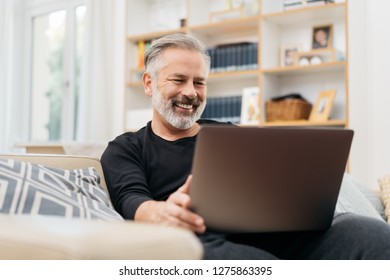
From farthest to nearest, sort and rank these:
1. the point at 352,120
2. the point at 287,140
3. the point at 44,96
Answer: the point at 44,96, the point at 352,120, the point at 287,140

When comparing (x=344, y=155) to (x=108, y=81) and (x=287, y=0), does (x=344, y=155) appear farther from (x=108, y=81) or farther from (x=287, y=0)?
(x=108, y=81)

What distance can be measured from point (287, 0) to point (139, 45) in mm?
1520

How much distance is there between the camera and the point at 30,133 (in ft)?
18.5

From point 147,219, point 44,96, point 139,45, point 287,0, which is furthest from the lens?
point 44,96

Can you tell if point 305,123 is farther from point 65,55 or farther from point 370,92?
point 65,55

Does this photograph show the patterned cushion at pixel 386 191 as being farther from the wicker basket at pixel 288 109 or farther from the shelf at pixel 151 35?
the shelf at pixel 151 35

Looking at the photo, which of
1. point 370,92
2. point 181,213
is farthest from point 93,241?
point 370,92

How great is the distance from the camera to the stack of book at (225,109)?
164 inches

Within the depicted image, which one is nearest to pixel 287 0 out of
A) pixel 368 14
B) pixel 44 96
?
pixel 368 14

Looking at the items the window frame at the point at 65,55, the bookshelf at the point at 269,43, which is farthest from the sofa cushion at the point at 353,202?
the window frame at the point at 65,55

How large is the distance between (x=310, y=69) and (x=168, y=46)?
8.13 feet

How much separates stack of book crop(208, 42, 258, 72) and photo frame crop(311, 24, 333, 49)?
448 mm

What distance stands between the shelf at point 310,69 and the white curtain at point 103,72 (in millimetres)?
1553

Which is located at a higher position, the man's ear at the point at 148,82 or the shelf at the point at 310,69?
the shelf at the point at 310,69
